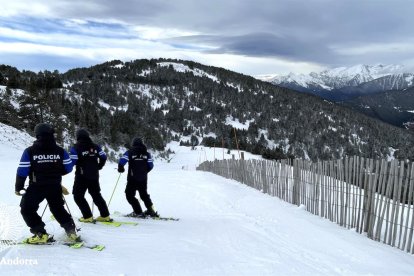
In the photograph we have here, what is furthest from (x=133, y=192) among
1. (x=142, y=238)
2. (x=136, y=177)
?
(x=142, y=238)

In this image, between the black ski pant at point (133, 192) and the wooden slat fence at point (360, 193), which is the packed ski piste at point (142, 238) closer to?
the black ski pant at point (133, 192)

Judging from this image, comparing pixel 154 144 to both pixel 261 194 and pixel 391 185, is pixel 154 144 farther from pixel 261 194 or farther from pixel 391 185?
pixel 391 185

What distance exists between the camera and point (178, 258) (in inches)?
225

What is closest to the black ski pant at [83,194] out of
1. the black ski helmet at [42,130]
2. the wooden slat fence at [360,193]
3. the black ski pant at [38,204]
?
the black ski pant at [38,204]

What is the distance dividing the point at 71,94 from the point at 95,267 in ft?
220

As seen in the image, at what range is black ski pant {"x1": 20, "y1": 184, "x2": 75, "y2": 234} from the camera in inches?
236

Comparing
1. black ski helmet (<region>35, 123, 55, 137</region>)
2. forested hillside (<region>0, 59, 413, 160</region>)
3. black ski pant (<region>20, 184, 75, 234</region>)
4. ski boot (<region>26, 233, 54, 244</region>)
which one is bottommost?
forested hillside (<region>0, 59, 413, 160</region>)

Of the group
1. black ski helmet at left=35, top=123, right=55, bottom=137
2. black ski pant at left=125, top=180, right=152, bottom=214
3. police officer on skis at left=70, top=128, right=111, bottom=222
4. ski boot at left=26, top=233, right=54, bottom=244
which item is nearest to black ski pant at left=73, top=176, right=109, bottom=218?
A: police officer on skis at left=70, top=128, right=111, bottom=222

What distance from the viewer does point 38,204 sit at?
20.2ft

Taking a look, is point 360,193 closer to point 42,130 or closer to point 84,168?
→ point 84,168

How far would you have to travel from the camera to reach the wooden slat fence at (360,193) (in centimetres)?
720

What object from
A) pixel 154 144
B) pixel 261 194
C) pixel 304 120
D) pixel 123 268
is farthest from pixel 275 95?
pixel 123 268

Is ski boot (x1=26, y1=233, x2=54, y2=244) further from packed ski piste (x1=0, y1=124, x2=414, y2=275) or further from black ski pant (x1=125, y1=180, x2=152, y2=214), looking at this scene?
black ski pant (x1=125, y1=180, x2=152, y2=214)

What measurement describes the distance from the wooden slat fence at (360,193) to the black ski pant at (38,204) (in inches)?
207
